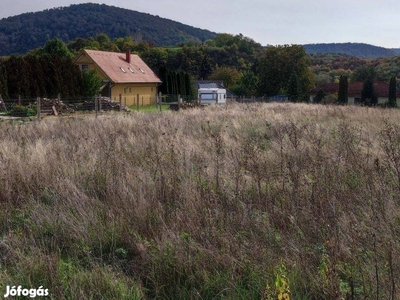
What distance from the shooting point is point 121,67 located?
4666 centimetres

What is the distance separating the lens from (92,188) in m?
5.96

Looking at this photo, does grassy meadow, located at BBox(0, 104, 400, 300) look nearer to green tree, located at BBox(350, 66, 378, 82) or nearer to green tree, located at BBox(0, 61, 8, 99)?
green tree, located at BBox(0, 61, 8, 99)

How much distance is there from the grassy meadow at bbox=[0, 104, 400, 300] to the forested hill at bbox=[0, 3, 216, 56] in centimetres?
12191

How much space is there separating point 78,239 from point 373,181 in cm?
374

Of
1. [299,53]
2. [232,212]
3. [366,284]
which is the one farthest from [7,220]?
[299,53]

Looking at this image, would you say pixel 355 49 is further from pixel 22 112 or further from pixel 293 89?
pixel 22 112

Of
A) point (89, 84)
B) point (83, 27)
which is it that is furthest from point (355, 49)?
point (89, 84)

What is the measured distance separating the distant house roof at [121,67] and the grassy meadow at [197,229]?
124 feet

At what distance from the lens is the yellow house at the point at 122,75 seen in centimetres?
4316

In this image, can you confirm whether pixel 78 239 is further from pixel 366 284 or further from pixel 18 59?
pixel 18 59

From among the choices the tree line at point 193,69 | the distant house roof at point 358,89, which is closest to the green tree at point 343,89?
the tree line at point 193,69

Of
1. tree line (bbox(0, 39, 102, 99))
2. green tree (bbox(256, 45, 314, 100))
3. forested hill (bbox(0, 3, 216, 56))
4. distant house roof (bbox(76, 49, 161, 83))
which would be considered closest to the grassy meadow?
tree line (bbox(0, 39, 102, 99))

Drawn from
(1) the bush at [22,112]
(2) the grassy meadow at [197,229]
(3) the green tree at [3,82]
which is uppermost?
(3) the green tree at [3,82]

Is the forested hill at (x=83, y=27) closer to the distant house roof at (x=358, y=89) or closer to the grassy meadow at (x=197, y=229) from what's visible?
the distant house roof at (x=358, y=89)
